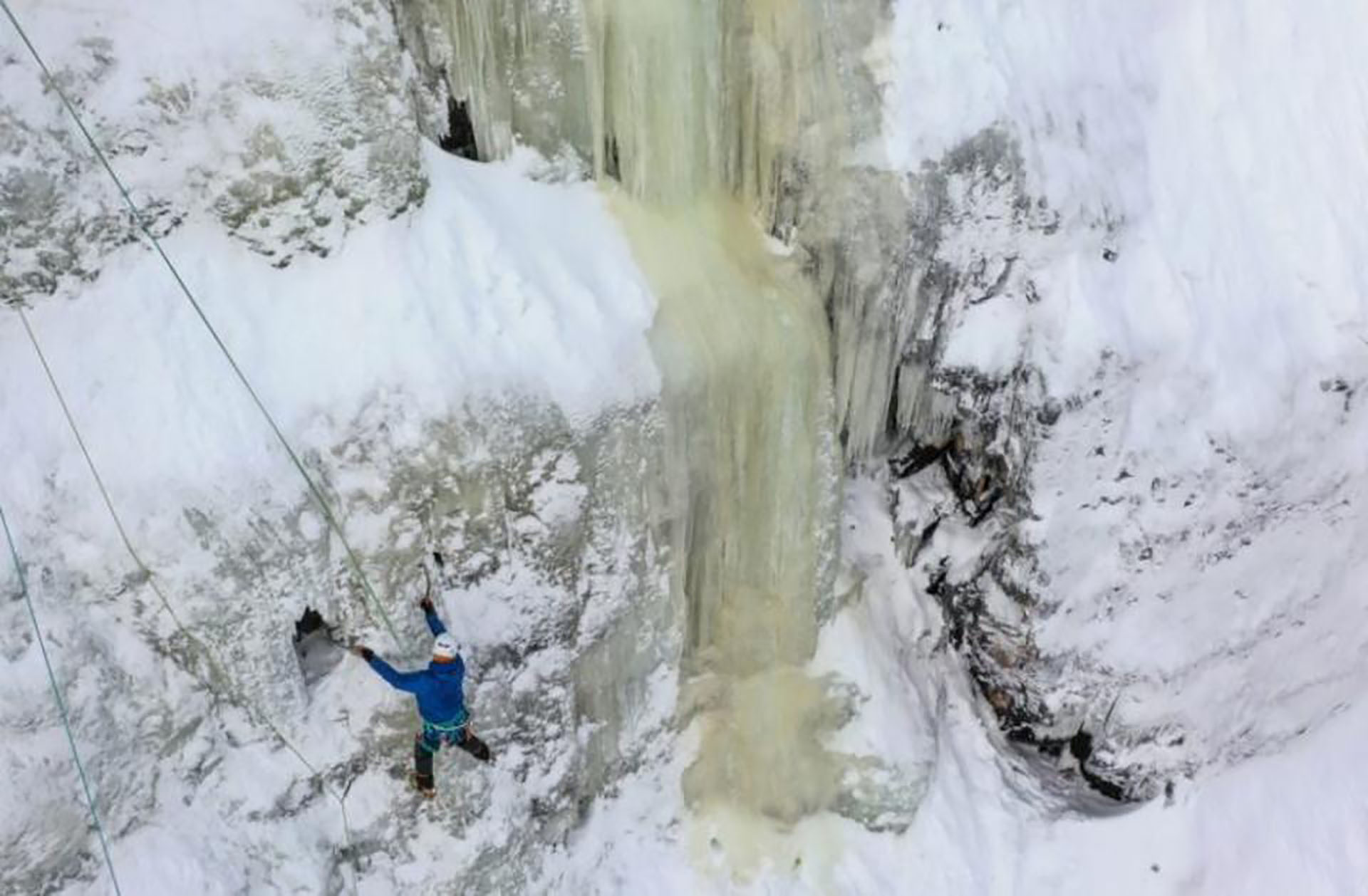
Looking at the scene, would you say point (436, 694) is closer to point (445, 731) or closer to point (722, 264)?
point (445, 731)

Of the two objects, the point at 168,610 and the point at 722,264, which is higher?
the point at 722,264

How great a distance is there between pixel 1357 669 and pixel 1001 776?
260 centimetres

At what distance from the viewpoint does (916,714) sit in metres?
7.66

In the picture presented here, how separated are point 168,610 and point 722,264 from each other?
3357mm

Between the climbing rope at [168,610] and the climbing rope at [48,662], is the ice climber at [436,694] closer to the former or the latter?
the climbing rope at [168,610]

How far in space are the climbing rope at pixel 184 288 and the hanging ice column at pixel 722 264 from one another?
1.76 meters

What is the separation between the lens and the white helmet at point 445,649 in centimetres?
570

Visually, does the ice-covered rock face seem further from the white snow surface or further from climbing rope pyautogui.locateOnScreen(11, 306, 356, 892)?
climbing rope pyautogui.locateOnScreen(11, 306, 356, 892)

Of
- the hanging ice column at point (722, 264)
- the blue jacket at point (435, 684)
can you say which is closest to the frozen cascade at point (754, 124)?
the hanging ice column at point (722, 264)

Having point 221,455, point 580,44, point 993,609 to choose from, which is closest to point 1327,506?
point 993,609

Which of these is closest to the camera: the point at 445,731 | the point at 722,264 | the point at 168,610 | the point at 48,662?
the point at 48,662

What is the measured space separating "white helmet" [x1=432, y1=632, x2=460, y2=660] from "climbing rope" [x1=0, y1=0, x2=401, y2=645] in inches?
23.0

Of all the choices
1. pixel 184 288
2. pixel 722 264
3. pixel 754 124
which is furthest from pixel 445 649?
pixel 754 124

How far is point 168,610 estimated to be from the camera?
5.52m
